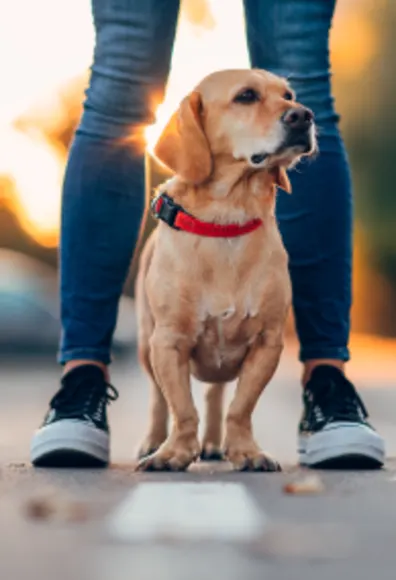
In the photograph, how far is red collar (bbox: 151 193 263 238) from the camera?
3309 millimetres

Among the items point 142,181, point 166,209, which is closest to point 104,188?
point 142,181

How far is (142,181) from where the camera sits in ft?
12.0

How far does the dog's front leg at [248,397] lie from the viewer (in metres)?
3.21

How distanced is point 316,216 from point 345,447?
78 cm

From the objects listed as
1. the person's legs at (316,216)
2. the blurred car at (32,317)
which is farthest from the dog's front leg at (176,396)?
the blurred car at (32,317)

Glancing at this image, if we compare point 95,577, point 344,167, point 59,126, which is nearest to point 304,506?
point 95,577

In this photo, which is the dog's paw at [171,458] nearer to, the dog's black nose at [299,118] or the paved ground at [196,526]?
the paved ground at [196,526]

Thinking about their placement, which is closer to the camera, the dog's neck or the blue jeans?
the dog's neck

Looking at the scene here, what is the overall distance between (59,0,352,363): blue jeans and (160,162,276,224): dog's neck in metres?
0.24

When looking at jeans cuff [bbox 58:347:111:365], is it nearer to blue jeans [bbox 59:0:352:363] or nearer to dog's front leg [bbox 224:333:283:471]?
blue jeans [bbox 59:0:352:363]

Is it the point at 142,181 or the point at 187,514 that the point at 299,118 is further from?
the point at 187,514

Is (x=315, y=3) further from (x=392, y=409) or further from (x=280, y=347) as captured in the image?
(x=392, y=409)

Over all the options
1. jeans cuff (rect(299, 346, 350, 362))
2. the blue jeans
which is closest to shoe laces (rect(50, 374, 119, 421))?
the blue jeans

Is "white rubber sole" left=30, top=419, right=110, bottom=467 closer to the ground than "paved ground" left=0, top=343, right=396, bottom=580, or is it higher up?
higher up
